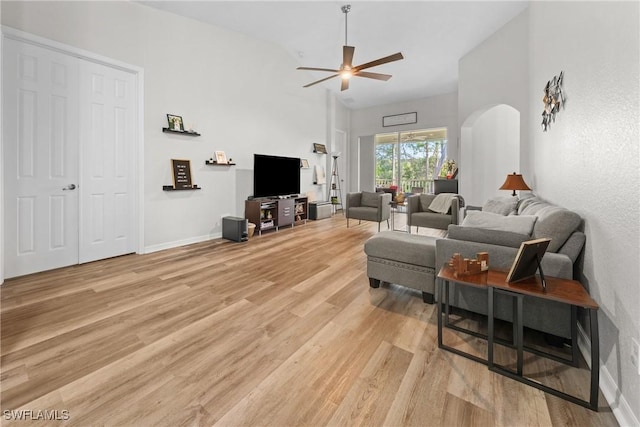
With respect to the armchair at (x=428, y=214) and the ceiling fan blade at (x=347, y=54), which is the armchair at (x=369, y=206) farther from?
the ceiling fan blade at (x=347, y=54)

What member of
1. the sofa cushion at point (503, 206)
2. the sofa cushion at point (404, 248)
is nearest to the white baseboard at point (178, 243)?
the sofa cushion at point (404, 248)

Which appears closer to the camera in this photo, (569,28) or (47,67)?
(569,28)

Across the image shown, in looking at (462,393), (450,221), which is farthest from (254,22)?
(462,393)

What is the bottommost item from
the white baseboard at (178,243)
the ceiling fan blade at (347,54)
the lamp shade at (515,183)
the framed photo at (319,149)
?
the white baseboard at (178,243)

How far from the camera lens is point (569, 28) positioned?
7.36 feet

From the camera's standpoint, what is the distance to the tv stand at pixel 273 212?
17.0 ft

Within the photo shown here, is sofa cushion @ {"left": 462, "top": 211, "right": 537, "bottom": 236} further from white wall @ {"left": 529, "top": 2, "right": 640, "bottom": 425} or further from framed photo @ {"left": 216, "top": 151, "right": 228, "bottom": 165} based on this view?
framed photo @ {"left": 216, "top": 151, "right": 228, "bottom": 165}

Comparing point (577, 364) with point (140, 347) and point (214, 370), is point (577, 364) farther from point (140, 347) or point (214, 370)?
point (140, 347)

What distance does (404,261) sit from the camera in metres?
2.42

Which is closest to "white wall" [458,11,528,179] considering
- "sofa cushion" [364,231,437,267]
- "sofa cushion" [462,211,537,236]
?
"sofa cushion" [462,211,537,236]

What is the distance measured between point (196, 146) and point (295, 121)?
268 cm

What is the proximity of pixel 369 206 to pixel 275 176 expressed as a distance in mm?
2024

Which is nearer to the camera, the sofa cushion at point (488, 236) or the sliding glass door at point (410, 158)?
the sofa cushion at point (488, 236)

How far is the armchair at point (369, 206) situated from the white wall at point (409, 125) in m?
2.98
